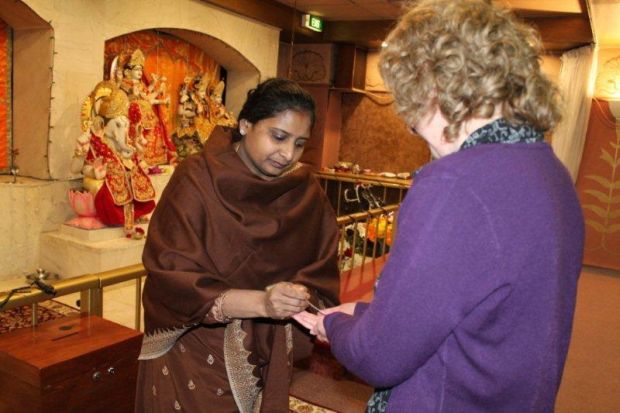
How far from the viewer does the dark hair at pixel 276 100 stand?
1.74m

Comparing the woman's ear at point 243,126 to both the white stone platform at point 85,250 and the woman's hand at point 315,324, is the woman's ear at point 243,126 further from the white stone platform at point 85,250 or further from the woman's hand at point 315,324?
the white stone platform at point 85,250

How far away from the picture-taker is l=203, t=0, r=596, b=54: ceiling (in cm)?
722

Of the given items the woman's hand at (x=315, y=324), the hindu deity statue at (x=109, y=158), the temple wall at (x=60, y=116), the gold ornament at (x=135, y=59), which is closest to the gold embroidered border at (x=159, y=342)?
the woman's hand at (x=315, y=324)

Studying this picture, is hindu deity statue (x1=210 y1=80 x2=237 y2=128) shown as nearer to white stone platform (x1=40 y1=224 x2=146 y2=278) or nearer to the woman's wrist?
white stone platform (x1=40 y1=224 x2=146 y2=278)

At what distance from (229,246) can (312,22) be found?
7.81 m

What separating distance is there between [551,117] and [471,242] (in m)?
0.32

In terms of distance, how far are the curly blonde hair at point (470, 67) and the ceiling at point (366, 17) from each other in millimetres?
5570

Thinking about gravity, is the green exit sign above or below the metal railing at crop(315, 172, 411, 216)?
above

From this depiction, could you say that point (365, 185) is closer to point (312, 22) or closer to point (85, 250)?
point (312, 22)

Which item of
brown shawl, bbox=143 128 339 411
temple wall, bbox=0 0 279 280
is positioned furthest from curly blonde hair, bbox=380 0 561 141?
temple wall, bbox=0 0 279 280

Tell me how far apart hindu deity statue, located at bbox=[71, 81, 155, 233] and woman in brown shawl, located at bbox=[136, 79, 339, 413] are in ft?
14.2

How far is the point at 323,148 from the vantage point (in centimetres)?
1015

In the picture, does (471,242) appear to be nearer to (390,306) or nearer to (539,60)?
(390,306)

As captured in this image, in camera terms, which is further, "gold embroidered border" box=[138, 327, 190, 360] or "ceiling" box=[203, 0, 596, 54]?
"ceiling" box=[203, 0, 596, 54]
